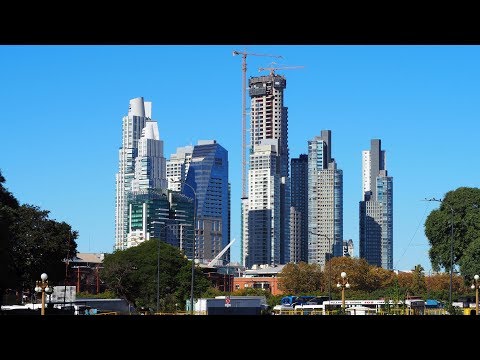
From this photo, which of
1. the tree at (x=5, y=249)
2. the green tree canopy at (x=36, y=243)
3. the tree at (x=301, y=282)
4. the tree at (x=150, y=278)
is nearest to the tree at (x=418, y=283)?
the tree at (x=301, y=282)

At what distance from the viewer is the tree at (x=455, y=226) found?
94.1 m

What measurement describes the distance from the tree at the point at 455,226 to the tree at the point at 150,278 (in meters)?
24.7

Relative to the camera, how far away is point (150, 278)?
347ft

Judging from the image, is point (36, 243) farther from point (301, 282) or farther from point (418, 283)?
point (301, 282)

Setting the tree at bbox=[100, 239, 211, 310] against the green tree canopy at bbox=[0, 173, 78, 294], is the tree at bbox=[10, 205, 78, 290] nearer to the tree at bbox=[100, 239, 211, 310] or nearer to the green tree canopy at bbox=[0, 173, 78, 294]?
the green tree canopy at bbox=[0, 173, 78, 294]

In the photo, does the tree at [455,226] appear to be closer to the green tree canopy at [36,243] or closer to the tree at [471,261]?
the tree at [471,261]

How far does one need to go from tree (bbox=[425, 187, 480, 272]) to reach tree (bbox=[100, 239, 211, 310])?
24.7m

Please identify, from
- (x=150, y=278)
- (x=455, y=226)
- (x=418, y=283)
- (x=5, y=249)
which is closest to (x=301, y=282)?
(x=418, y=283)

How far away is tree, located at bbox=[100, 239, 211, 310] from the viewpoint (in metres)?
104

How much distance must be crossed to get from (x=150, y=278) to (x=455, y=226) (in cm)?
3119

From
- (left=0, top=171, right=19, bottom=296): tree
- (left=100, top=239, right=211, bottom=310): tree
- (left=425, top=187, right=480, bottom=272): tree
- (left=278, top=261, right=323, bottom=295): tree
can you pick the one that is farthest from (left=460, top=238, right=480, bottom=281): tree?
(left=278, top=261, right=323, bottom=295): tree
